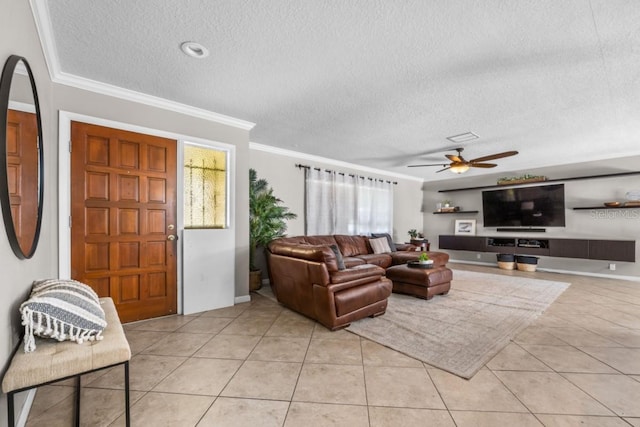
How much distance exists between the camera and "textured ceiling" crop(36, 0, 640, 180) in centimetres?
184

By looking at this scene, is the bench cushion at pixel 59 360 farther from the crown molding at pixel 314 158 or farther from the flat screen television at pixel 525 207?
the flat screen television at pixel 525 207

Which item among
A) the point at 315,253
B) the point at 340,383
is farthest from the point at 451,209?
the point at 340,383

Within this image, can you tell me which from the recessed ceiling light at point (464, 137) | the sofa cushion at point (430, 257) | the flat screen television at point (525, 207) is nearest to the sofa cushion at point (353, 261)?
the sofa cushion at point (430, 257)

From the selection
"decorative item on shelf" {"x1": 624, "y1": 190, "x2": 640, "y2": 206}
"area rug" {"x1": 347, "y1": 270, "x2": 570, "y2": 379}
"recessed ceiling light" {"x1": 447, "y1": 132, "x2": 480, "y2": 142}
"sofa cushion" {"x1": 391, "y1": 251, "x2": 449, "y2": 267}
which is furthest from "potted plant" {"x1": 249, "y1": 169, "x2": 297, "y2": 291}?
"decorative item on shelf" {"x1": 624, "y1": 190, "x2": 640, "y2": 206}

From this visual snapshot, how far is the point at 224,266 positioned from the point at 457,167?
4.19 metres

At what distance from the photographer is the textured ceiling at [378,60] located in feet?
6.03

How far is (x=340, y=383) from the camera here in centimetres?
193

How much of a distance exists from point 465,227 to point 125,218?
26.1 ft

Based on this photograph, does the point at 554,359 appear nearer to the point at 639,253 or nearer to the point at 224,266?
the point at 224,266

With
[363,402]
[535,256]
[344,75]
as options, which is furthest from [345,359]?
[535,256]

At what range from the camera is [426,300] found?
12.9 feet

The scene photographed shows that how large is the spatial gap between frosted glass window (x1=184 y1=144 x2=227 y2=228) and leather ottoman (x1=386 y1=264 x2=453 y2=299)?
277 cm

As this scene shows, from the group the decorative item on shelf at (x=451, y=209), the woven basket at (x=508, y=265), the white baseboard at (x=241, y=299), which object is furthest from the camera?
the decorative item on shelf at (x=451, y=209)

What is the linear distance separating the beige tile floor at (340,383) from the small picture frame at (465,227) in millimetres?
4836
